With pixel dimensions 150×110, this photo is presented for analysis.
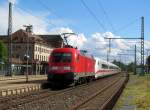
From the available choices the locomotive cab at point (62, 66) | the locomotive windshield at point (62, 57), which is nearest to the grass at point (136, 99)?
the locomotive cab at point (62, 66)

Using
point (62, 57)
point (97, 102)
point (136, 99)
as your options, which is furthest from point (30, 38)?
point (97, 102)

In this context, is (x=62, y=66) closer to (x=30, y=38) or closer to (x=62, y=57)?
(x=62, y=57)

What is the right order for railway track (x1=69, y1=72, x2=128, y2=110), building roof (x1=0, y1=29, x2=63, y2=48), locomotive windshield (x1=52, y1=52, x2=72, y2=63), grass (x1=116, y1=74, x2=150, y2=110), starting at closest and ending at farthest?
railway track (x1=69, y1=72, x2=128, y2=110) → grass (x1=116, y1=74, x2=150, y2=110) → locomotive windshield (x1=52, y1=52, x2=72, y2=63) → building roof (x1=0, y1=29, x2=63, y2=48)

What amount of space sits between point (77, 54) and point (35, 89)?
547cm

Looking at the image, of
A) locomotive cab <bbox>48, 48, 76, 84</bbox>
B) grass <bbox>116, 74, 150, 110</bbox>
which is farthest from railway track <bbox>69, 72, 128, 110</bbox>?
locomotive cab <bbox>48, 48, 76, 84</bbox>

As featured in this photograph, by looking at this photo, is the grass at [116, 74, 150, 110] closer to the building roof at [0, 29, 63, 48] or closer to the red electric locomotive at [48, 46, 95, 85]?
the red electric locomotive at [48, 46, 95, 85]

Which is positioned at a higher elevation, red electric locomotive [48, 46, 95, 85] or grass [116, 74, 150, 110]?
red electric locomotive [48, 46, 95, 85]

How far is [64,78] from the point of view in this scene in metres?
35.3

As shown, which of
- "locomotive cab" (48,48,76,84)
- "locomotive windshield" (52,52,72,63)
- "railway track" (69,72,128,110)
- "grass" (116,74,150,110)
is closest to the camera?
"railway track" (69,72,128,110)

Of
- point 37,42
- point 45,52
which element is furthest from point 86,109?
point 45,52

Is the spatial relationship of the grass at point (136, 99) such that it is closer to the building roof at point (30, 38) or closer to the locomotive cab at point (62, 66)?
the locomotive cab at point (62, 66)

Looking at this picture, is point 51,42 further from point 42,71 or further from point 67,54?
point 67,54

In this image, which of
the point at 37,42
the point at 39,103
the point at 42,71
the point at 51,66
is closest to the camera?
the point at 39,103

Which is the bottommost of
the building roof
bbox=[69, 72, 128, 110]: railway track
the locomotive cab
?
bbox=[69, 72, 128, 110]: railway track
